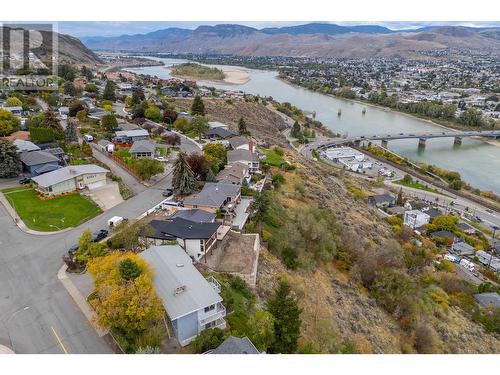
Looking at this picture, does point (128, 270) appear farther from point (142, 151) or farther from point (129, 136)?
point (129, 136)

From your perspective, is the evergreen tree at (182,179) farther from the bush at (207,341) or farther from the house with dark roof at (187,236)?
the bush at (207,341)

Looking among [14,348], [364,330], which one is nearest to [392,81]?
[364,330]

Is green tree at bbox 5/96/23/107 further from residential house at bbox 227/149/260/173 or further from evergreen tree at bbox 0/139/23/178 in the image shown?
residential house at bbox 227/149/260/173

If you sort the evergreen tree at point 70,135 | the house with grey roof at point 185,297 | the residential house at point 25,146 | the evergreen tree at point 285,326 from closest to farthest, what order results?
the house with grey roof at point 185,297 → the evergreen tree at point 285,326 → the residential house at point 25,146 → the evergreen tree at point 70,135

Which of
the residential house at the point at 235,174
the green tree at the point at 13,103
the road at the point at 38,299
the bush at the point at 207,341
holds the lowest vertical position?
the road at the point at 38,299

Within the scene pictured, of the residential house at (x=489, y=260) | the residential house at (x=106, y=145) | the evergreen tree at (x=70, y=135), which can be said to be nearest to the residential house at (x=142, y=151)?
the residential house at (x=106, y=145)
